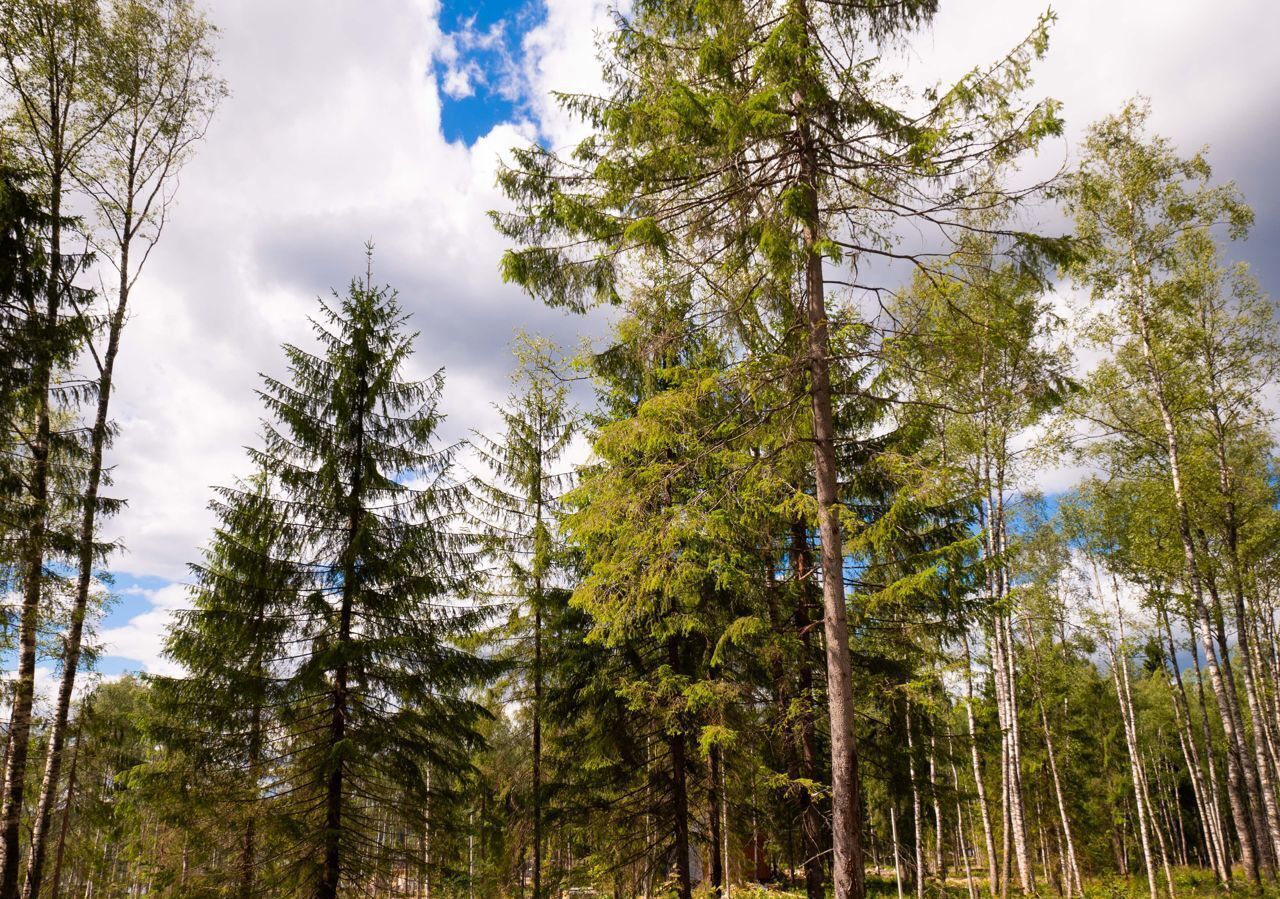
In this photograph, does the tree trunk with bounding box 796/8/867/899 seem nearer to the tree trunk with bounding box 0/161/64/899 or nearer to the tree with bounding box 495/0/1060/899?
the tree with bounding box 495/0/1060/899

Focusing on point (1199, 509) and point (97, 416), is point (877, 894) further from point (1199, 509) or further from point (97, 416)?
point (97, 416)

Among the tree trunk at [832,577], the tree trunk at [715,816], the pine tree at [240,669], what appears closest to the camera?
the tree trunk at [832,577]

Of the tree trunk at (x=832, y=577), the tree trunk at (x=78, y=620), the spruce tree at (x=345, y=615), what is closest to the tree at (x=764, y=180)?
the tree trunk at (x=832, y=577)

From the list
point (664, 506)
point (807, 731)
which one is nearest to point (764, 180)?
point (664, 506)

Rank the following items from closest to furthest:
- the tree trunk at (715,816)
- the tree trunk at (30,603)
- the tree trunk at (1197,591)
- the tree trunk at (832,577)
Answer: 1. the tree trunk at (832,577)
2. the tree trunk at (30,603)
3. the tree trunk at (715,816)
4. the tree trunk at (1197,591)

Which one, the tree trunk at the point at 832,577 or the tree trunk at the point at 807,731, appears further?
the tree trunk at the point at 807,731

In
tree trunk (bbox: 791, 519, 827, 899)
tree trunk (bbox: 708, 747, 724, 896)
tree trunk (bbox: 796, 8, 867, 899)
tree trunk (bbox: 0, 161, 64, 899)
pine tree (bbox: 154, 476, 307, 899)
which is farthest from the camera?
tree trunk (bbox: 708, 747, 724, 896)

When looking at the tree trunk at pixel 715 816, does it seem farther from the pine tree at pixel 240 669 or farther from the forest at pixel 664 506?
the pine tree at pixel 240 669

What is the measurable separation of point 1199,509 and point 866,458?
8732 mm

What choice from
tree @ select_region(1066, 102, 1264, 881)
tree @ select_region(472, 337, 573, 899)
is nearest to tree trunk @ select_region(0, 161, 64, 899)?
tree @ select_region(472, 337, 573, 899)

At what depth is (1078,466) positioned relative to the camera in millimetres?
14312

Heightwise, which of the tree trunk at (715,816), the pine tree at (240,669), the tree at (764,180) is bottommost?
A: the tree trunk at (715,816)

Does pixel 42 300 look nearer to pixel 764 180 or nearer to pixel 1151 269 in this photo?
pixel 764 180

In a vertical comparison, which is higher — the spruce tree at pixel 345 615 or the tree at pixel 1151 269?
the tree at pixel 1151 269
